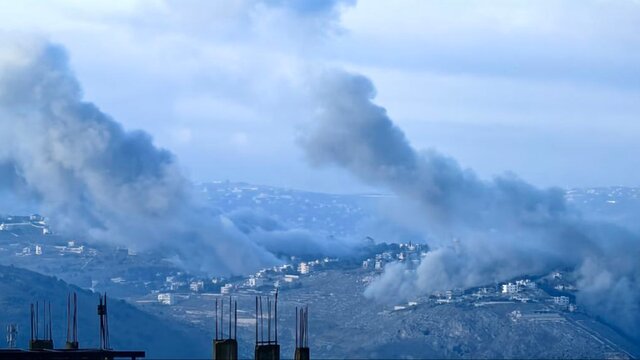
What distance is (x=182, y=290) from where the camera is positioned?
198000 mm

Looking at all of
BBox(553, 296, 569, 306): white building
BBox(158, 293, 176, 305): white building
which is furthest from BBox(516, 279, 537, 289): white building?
BBox(158, 293, 176, 305): white building

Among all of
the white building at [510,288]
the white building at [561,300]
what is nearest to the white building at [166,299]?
the white building at [510,288]

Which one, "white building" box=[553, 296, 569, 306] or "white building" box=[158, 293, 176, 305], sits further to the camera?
"white building" box=[158, 293, 176, 305]

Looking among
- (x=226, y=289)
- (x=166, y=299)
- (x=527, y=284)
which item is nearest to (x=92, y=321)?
(x=166, y=299)

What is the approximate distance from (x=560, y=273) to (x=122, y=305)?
4608 centimetres

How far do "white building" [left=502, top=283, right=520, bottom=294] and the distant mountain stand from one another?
37.9m

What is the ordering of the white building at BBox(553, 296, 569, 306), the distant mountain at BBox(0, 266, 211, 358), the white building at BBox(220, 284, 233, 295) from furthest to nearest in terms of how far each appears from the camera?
the white building at BBox(220, 284, 233, 295) → the white building at BBox(553, 296, 569, 306) → the distant mountain at BBox(0, 266, 211, 358)

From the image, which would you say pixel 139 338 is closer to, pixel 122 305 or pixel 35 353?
pixel 122 305

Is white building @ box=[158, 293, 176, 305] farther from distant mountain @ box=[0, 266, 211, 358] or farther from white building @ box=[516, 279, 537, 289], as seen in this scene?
white building @ box=[516, 279, 537, 289]

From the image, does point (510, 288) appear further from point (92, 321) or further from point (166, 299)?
point (92, 321)

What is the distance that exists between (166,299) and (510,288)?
115 feet

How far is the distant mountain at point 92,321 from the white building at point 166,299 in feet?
41.4

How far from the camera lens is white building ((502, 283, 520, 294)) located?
183550mm

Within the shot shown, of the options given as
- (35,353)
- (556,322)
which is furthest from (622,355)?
(35,353)
